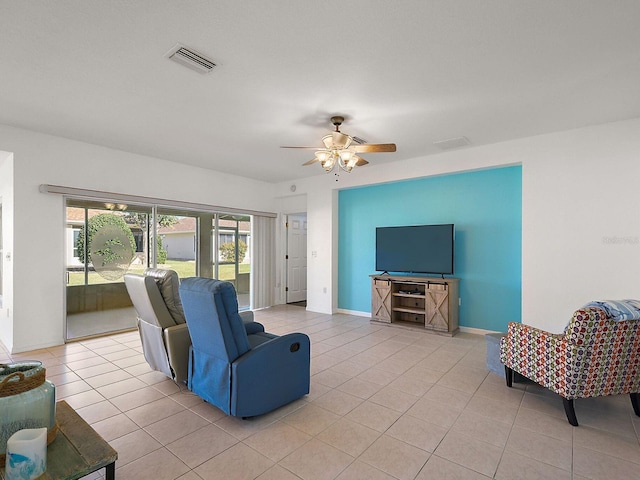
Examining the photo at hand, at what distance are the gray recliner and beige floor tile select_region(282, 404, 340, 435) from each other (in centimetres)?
115

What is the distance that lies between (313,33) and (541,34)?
1566mm

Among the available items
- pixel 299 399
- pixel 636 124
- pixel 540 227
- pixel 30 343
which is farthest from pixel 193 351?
pixel 636 124

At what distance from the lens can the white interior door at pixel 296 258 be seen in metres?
7.62

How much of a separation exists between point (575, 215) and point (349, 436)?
371 centimetres

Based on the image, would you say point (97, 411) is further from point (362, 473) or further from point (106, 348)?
point (362, 473)

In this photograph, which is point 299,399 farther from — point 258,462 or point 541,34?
point 541,34

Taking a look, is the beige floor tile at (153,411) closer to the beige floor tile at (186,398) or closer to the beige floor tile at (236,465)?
the beige floor tile at (186,398)

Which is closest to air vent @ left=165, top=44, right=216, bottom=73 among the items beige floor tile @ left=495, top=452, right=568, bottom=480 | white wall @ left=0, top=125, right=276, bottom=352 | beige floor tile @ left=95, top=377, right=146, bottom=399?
beige floor tile @ left=95, top=377, right=146, bottom=399

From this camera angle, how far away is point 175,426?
96.9 inches

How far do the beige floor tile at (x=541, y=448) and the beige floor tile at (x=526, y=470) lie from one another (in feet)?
0.17

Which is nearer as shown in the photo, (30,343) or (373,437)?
(373,437)

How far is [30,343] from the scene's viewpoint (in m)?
4.18

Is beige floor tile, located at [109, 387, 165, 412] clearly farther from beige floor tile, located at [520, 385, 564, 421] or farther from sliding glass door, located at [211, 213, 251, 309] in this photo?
sliding glass door, located at [211, 213, 251, 309]

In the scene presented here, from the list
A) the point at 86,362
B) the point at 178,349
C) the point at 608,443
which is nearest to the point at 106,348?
the point at 86,362
